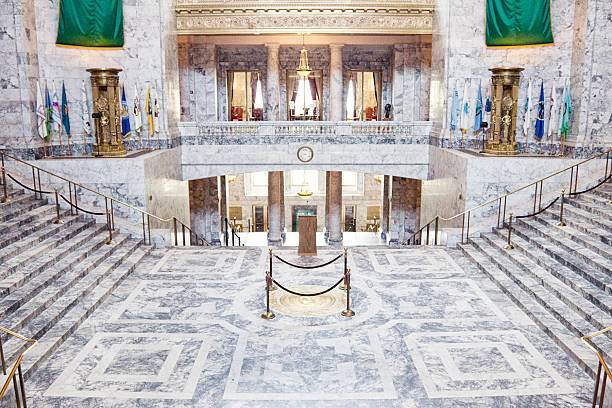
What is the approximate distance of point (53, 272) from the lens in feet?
27.2

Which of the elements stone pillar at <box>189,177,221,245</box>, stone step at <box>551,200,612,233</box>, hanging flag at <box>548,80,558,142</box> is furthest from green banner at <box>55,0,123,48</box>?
stone step at <box>551,200,612,233</box>

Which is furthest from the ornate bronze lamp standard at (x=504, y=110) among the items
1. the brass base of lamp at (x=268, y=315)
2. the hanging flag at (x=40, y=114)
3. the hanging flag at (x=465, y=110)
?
the hanging flag at (x=40, y=114)

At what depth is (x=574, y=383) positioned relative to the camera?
19.2 feet

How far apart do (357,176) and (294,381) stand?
2111 centimetres

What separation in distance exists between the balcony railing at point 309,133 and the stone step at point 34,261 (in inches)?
215

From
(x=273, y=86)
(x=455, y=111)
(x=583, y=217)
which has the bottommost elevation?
(x=583, y=217)

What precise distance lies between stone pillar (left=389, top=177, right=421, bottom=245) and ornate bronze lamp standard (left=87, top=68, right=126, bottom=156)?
1064 cm

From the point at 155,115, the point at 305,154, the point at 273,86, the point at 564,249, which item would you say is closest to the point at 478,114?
the point at 305,154

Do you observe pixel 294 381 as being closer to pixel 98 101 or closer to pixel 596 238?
pixel 596 238

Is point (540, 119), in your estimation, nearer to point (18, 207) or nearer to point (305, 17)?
point (305, 17)

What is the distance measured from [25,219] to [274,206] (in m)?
10.7

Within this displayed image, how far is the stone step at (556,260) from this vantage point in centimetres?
756

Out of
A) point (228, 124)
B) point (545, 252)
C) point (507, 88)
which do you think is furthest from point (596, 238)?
point (228, 124)

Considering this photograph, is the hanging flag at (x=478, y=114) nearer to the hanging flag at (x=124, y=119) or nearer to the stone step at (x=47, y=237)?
the hanging flag at (x=124, y=119)
